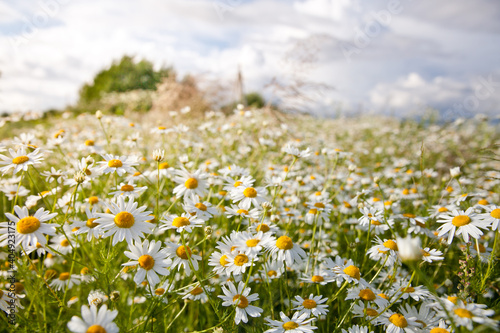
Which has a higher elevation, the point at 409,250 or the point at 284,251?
the point at 409,250

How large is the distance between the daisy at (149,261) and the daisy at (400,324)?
3.28ft

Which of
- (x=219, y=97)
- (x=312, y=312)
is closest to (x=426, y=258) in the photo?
(x=312, y=312)

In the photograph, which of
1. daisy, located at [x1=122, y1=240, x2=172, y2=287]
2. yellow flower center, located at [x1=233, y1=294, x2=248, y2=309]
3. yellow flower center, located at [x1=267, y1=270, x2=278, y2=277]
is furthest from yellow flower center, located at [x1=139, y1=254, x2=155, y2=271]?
yellow flower center, located at [x1=267, y1=270, x2=278, y2=277]

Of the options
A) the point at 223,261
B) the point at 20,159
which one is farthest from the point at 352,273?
the point at 20,159

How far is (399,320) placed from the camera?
4.47 ft

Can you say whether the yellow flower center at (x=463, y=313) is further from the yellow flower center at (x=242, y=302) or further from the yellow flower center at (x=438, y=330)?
the yellow flower center at (x=242, y=302)

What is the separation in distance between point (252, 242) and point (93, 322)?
2.23ft

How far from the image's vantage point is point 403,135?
7.98m

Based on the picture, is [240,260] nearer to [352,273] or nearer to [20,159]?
[352,273]

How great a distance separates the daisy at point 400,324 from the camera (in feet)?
4.43

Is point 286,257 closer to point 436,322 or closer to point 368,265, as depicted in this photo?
point 436,322

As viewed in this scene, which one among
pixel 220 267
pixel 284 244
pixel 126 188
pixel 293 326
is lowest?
pixel 293 326

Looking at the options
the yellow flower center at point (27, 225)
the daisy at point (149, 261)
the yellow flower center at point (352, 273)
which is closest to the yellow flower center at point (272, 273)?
the yellow flower center at point (352, 273)

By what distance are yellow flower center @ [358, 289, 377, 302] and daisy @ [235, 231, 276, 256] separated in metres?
0.51
